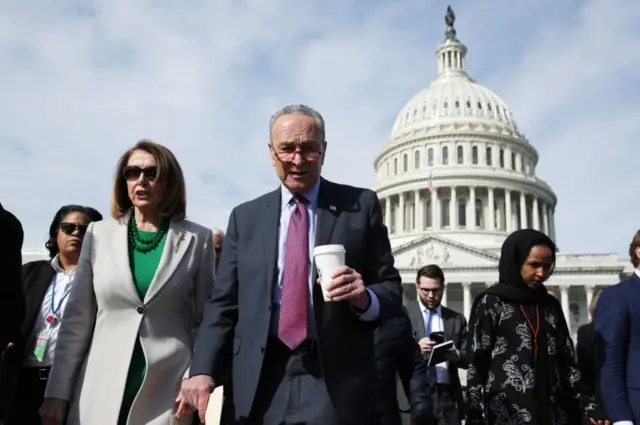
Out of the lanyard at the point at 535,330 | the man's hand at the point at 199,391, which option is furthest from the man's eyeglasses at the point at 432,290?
the man's hand at the point at 199,391

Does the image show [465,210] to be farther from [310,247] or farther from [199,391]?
[199,391]

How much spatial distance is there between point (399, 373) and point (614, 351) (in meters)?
2.25

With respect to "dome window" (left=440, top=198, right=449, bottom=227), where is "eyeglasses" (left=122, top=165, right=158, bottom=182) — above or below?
below

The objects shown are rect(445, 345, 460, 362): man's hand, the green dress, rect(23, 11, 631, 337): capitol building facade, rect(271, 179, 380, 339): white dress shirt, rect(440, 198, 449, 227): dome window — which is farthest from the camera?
rect(440, 198, 449, 227): dome window

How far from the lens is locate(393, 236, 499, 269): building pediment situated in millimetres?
55656

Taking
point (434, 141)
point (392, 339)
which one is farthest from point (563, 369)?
point (434, 141)

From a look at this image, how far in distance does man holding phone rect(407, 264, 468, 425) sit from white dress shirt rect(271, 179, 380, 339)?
4201 mm

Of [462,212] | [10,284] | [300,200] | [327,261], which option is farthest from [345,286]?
[462,212]

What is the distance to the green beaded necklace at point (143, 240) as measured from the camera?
4156mm

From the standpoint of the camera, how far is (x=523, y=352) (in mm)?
5023

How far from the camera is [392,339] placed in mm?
3514

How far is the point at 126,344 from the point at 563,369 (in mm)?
3198

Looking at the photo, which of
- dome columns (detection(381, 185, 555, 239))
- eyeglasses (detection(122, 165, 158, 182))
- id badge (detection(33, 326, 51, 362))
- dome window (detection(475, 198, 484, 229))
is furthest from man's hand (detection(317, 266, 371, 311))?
dome window (detection(475, 198, 484, 229))

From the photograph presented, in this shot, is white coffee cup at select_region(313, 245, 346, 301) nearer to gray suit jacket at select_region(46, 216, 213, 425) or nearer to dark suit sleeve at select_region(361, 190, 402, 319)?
dark suit sleeve at select_region(361, 190, 402, 319)
